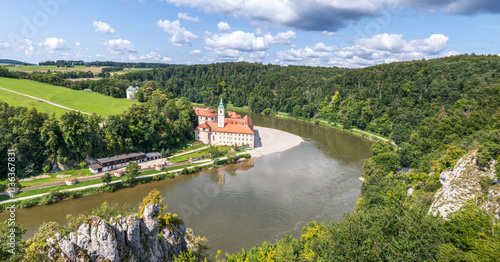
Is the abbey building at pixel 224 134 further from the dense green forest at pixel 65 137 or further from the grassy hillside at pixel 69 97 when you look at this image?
the grassy hillside at pixel 69 97

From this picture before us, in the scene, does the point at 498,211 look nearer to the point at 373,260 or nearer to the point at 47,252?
the point at 373,260

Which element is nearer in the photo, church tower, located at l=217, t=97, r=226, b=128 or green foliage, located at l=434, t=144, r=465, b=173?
green foliage, located at l=434, t=144, r=465, b=173

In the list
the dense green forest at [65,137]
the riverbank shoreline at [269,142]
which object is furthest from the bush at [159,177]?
the dense green forest at [65,137]

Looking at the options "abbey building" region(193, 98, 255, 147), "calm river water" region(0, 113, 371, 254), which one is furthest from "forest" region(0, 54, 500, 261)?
"abbey building" region(193, 98, 255, 147)

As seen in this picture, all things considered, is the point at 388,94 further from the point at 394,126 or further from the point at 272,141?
the point at 272,141

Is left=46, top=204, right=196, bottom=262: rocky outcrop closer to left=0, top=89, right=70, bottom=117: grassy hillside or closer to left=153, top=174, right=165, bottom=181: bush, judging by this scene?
left=153, top=174, right=165, bottom=181: bush

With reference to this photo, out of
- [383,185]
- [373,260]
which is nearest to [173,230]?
[373,260]
